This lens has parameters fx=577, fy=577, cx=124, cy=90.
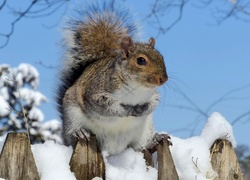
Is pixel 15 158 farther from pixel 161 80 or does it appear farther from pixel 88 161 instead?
pixel 161 80

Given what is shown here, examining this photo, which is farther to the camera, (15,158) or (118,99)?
(118,99)

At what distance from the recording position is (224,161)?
231 cm

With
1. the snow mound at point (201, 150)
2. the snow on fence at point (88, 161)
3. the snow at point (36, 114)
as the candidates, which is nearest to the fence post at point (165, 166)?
the snow on fence at point (88, 161)

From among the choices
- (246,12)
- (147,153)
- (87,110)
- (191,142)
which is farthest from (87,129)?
(246,12)

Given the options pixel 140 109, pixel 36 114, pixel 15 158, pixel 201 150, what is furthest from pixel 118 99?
pixel 36 114

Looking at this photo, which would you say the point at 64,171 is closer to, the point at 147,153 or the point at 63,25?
the point at 147,153

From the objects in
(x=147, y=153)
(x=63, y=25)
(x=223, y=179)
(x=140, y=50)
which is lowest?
(x=223, y=179)

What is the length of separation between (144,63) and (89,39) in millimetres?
559

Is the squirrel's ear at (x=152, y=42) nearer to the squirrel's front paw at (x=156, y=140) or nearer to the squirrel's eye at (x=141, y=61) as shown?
the squirrel's eye at (x=141, y=61)

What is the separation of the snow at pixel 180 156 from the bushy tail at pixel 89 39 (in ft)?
1.65

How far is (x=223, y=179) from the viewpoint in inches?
91.4

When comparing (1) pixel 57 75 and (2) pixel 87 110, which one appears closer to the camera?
(2) pixel 87 110

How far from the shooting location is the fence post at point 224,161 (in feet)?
7.59

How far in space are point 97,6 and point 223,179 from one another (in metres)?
1.08
